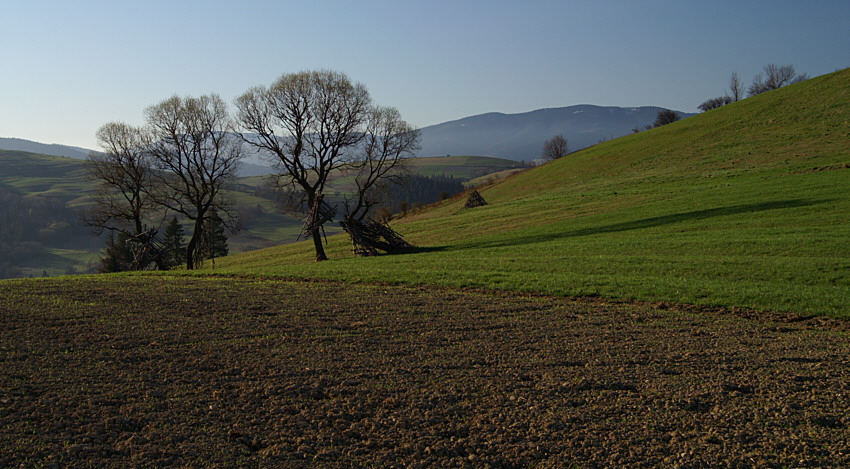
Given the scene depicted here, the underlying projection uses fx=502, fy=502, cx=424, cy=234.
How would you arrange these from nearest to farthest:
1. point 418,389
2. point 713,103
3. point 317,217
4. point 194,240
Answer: point 418,389 → point 317,217 → point 194,240 → point 713,103

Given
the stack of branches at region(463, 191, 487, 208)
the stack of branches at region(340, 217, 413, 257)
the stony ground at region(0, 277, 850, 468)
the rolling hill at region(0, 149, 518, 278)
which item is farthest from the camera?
the rolling hill at region(0, 149, 518, 278)

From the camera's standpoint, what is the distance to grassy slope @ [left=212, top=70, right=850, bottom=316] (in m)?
15.0

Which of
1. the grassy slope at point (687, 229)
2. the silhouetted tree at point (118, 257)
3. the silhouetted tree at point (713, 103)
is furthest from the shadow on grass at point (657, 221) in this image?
the silhouetted tree at point (713, 103)

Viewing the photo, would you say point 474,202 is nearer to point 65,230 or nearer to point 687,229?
point 687,229

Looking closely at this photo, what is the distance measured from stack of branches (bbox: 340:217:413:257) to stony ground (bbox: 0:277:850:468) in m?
19.0

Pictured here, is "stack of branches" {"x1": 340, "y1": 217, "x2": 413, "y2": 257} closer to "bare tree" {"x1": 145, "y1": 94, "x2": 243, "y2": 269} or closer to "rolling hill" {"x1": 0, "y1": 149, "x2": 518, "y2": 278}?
"bare tree" {"x1": 145, "y1": 94, "x2": 243, "y2": 269}

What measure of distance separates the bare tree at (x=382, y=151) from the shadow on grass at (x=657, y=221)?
Result: 28.6ft

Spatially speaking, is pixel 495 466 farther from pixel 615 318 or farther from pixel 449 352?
pixel 615 318

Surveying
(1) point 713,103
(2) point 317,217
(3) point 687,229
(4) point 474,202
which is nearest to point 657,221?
(3) point 687,229

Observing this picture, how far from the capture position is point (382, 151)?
35750 mm

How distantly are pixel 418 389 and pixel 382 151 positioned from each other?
97.6 ft

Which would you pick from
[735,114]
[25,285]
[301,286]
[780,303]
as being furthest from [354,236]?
[735,114]

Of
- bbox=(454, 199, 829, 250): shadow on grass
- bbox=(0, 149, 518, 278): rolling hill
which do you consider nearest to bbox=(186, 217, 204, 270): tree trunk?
bbox=(454, 199, 829, 250): shadow on grass

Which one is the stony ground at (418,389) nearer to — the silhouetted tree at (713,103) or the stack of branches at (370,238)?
A: the stack of branches at (370,238)
